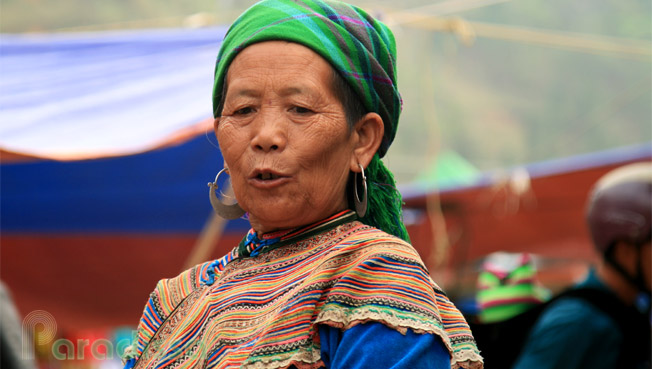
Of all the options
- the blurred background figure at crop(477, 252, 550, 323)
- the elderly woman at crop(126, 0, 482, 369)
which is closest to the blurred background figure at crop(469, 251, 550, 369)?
the blurred background figure at crop(477, 252, 550, 323)

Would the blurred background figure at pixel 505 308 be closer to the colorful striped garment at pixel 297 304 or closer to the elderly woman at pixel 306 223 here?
the elderly woman at pixel 306 223

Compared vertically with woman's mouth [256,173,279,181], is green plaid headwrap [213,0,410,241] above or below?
above

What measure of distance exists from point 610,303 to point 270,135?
98.4 inches

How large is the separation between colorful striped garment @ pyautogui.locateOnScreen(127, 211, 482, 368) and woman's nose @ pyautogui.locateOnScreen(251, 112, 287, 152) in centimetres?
18

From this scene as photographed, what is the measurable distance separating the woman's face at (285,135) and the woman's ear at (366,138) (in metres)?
0.04

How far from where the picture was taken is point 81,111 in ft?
13.9

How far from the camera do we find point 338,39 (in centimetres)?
163

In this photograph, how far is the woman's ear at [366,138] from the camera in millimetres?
1688

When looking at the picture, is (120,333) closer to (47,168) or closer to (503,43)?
(47,168)

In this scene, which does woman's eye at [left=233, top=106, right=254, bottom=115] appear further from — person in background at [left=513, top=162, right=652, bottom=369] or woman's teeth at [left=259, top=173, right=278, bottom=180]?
person in background at [left=513, top=162, right=652, bottom=369]

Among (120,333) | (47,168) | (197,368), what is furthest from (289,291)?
(120,333)

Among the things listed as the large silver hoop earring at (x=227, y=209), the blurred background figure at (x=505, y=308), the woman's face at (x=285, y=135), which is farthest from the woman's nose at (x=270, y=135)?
the blurred background figure at (x=505, y=308)

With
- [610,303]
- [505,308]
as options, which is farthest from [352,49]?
[505,308]

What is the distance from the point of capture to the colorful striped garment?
1.43 metres
